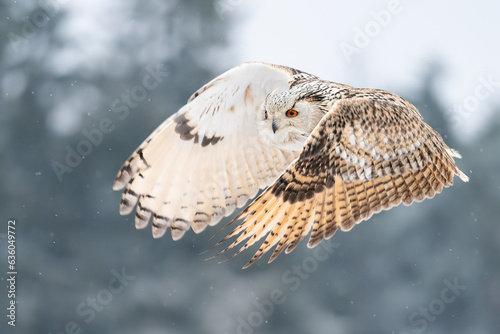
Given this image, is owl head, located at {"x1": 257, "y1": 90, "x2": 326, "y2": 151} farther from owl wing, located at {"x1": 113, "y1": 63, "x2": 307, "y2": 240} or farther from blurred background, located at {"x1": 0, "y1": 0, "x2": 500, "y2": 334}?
blurred background, located at {"x1": 0, "y1": 0, "x2": 500, "y2": 334}

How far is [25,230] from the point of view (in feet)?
82.1

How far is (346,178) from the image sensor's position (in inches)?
202

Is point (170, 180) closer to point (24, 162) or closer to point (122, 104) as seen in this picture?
point (122, 104)

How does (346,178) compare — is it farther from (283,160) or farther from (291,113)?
(283,160)

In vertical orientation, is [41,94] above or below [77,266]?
above

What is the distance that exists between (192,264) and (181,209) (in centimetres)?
1874

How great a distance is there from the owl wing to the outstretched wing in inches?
36.9

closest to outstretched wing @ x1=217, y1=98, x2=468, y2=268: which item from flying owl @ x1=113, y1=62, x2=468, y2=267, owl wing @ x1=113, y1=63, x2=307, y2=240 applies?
flying owl @ x1=113, y1=62, x2=468, y2=267

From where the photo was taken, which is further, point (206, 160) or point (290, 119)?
point (206, 160)

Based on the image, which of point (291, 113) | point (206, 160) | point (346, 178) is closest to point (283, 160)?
point (206, 160)

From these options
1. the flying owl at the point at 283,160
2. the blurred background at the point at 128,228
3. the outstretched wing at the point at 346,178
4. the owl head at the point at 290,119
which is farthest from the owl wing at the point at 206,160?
the blurred background at the point at 128,228

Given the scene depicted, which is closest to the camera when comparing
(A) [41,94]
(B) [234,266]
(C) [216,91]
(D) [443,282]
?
(C) [216,91]

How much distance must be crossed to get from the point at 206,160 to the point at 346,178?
140 centimetres

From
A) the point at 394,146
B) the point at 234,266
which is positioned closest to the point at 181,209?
the point at 394,146
